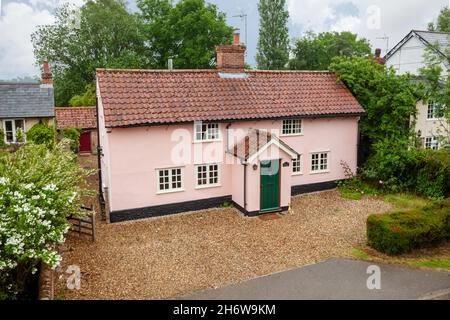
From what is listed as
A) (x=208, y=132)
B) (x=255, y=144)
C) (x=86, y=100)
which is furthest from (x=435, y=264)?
(x=86, y=100)

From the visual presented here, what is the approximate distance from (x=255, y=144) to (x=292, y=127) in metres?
3.61

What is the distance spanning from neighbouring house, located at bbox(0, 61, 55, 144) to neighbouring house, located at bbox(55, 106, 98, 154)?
4925 mm

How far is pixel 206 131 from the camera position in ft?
59.9

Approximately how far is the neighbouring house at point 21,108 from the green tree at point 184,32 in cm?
1526

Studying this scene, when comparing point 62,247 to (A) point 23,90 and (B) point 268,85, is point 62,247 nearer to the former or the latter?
(B) point 268,85

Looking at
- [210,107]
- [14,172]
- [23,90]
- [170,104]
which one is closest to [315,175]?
[210,107]

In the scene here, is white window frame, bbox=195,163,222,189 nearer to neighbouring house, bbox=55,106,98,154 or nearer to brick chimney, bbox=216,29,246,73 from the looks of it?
brick chimney, bbox=216,29,246,73

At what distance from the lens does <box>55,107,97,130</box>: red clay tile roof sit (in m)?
33.5

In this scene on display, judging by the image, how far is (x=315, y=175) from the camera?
69.7 ft

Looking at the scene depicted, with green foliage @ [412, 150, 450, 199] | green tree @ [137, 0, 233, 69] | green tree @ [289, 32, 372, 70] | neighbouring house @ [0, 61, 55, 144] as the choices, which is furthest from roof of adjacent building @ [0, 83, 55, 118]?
green tree @ [289, 32, 372, 70]

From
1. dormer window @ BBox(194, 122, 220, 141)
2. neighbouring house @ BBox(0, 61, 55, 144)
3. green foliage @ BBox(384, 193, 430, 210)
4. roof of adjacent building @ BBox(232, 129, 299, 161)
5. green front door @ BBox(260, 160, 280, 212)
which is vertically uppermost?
neighbouring house @ BBox(0, 61, 55, 144)

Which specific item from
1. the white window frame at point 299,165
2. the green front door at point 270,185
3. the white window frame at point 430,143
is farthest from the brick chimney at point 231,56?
the white window frame at point 430,143

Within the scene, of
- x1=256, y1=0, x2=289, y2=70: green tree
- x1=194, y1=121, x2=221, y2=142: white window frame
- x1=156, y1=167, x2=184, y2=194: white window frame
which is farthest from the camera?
x1=256, y1=0, x2=289, y2=70: green tree

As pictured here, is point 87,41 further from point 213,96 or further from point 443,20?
point 443,20
